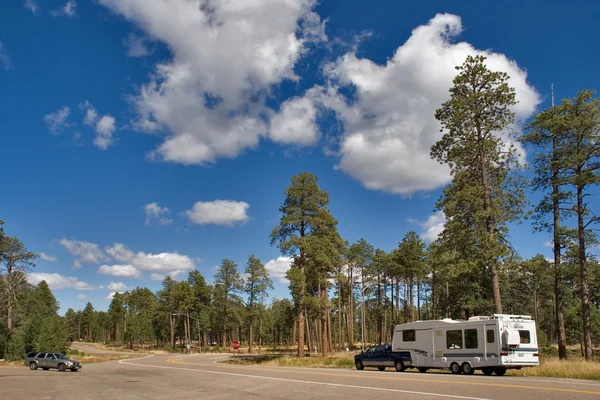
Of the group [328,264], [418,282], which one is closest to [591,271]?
[328,264]

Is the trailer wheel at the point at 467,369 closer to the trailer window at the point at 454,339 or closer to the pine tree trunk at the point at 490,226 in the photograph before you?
the trailer window at the point at 454,339

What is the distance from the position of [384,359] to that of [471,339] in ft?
21.8

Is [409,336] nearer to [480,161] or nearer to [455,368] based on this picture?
[455,368]

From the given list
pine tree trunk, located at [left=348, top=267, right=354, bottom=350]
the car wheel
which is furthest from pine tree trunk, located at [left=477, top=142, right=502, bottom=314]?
pine tree trunk, located at [left=348, top=267, right=354, bottom=350]

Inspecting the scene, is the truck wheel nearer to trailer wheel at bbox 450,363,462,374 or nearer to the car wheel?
the car wheel

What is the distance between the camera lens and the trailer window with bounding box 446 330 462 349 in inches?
936

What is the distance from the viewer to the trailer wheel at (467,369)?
22.9 meters

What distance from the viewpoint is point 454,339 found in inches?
949

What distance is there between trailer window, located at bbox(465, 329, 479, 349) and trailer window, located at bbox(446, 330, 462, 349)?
47cm

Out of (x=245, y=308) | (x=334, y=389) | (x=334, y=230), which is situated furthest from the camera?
(x=245, y=308)

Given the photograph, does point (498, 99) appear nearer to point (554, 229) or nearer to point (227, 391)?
point (554, 229)

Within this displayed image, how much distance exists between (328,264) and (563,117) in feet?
69.4

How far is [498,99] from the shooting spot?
2688 cm

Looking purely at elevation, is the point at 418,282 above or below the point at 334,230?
below
